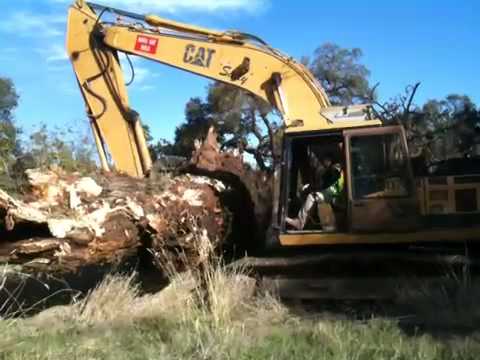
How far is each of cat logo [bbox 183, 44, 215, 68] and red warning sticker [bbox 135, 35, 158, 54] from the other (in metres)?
0.56

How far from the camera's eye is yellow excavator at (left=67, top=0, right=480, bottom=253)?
31.2 feet

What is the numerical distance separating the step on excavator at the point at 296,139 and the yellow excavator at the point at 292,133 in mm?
13

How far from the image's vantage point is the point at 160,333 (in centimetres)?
760

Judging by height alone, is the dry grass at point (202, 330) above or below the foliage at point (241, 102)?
below

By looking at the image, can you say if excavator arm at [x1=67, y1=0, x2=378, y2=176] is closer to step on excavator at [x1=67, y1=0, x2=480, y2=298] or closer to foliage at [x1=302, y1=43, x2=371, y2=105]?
step on excavator at [x1=67, y1=0, x2=480, y2=298]

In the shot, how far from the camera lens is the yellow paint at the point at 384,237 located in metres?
9.46

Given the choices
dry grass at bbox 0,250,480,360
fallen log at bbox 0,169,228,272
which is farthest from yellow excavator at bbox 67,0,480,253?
fallen log at bbox 0,169,228,272

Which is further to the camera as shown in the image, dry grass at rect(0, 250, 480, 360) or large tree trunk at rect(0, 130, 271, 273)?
large tree trunk at rect(0, 130, 271, 273)

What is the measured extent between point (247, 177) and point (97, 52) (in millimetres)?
3324

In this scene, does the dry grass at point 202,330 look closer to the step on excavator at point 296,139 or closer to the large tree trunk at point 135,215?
the large tree trunk at point 135,215

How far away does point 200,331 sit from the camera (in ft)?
23.6

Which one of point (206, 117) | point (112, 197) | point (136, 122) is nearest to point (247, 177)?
point (136, 122)

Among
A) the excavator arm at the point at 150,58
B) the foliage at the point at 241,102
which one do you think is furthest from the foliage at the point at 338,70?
the excavator arm at the point at 150,58

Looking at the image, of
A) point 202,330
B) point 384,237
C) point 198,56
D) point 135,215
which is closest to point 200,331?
point 202,330
